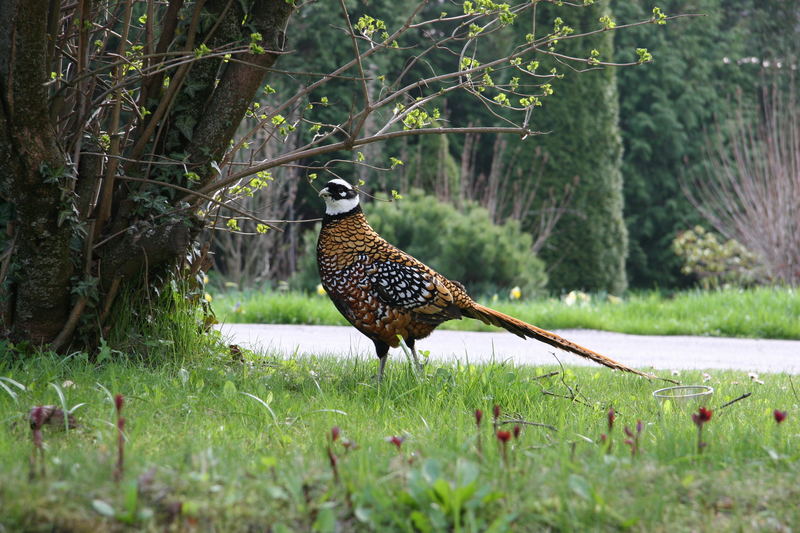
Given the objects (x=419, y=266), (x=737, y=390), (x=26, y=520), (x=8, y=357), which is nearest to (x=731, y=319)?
(x=737, y=390)

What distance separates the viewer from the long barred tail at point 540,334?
3.88 meters

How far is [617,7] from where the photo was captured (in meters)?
19.9

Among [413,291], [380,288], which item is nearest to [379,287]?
[380,288]

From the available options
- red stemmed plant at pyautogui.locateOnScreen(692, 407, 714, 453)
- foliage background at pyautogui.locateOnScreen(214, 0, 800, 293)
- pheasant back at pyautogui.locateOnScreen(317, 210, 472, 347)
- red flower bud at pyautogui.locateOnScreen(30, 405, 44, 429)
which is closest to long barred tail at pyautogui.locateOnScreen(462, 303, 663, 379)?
pheasant back at pyautogui.locateOnScreen(317, 210, 472, 347)

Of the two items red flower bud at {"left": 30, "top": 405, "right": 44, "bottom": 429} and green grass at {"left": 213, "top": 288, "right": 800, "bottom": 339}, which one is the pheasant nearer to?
red flower bud at {"left": 30, "top": 405, "right": 44, "bottom": 429}

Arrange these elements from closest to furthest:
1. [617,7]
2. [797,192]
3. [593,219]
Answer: [797,192] < [593,219] < [617,7]

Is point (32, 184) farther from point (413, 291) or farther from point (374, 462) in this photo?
point (374, 462)

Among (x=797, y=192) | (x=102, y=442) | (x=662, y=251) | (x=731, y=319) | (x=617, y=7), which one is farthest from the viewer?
Result: (x=662, y=251)

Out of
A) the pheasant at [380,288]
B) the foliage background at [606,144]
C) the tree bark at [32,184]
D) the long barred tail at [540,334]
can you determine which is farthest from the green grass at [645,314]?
the tree bark at [32,184]

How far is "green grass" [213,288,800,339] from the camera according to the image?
7969mm

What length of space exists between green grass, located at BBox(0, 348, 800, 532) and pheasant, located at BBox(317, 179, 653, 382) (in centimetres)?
34

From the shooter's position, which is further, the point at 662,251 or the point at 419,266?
the point at 662,251

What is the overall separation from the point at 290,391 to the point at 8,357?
4.41ft

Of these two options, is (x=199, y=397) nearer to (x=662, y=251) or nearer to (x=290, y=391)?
(x=290, y=391)
